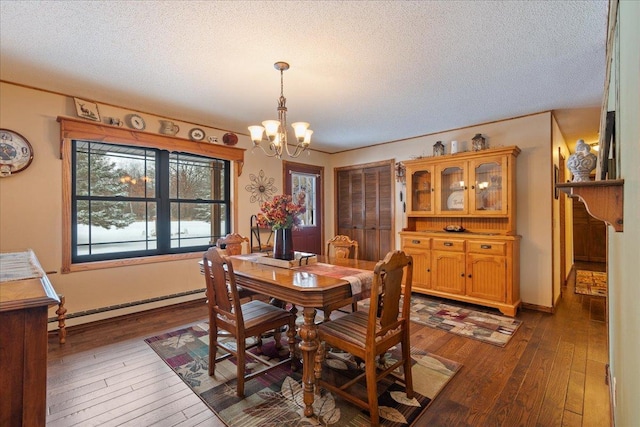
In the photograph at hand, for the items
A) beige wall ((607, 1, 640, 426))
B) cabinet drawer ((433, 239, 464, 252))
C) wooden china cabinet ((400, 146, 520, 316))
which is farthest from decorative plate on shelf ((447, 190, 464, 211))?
beige wall ((607, 1, 640, 426))

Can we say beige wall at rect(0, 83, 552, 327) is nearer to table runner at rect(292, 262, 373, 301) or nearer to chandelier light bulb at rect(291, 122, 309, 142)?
chandelier light bulb at rect(291, 122, 309, 142)

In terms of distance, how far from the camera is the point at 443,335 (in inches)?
118

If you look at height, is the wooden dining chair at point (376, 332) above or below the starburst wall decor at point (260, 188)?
below

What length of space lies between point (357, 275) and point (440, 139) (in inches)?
128

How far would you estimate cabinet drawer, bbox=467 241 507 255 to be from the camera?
3577 mm

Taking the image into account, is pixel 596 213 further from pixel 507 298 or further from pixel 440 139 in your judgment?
pixel 440 139

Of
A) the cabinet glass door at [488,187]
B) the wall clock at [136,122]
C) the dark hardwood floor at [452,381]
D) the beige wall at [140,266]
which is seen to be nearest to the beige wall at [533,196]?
the beige wall at [140,266]

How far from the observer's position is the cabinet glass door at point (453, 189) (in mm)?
4055

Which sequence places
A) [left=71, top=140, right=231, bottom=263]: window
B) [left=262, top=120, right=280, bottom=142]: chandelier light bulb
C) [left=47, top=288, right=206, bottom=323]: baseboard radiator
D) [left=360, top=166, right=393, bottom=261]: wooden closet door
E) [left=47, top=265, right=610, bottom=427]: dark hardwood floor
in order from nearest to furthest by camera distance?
[left=47, top=265, right=610, bottom=427]: dark hardwood floor, [left=262, top=120, right=280, bottom=142]: chandelier light bulb, [left=47, top=288, right=206, bottom=323]: baseboard radiator, [left=71, top=140, right=231, bottom=263]: window, [left=360, top=166, right=393, bottom=261]: wooden closet door

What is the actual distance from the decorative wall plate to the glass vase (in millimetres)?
2236

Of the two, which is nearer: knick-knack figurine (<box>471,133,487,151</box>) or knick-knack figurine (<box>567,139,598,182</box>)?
knick-knack figurine (<box>567,139,598,182</box>)

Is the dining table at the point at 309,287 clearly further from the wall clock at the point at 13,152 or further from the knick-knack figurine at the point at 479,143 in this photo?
the knick-knack figurine at the point at 479,143

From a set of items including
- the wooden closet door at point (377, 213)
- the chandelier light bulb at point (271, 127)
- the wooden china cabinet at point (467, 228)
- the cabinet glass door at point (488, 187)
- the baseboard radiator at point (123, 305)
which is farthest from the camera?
the wooden closet door at point (377, 213)

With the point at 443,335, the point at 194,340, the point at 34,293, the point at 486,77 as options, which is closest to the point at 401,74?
the point at 486,77
